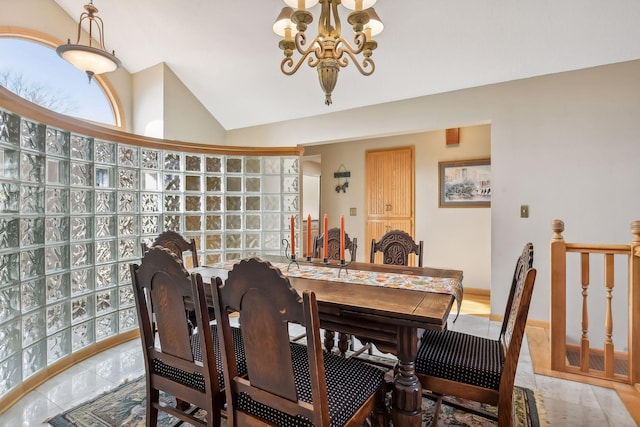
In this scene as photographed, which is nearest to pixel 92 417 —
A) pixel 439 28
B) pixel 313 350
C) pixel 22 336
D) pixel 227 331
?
pixel 22 336

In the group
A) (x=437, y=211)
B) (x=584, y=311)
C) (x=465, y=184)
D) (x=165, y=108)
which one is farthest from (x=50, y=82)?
(x=584, y=311)

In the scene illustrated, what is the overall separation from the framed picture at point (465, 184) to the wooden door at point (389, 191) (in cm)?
44

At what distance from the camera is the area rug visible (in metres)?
1.74

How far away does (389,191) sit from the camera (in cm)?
499

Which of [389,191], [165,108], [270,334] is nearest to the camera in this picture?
[270,334]

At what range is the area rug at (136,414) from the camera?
1741 mm

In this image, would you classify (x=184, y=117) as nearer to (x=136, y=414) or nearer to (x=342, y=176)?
(x=342, y=176)

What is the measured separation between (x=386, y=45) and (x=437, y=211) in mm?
2464

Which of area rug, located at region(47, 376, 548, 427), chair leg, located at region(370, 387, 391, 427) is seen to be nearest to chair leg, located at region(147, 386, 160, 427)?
area rug, located at region(47, 376, 548, 427)

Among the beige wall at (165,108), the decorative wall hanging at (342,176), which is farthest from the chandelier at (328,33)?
the decorative wall hanging at (342,176)

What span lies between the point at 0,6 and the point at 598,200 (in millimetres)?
5776

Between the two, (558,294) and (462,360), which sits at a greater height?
(558,294)

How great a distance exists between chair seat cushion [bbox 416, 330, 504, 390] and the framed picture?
10.3 ft

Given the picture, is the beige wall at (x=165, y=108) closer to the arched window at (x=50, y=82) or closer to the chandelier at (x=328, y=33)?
the arched window at (x=50, y=82)
